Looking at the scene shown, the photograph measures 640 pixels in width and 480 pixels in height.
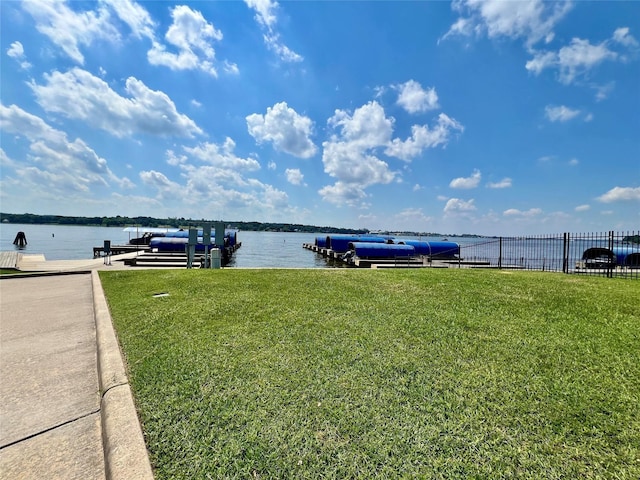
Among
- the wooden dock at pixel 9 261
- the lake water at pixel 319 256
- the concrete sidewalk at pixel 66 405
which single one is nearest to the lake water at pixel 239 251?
the lake water at pixel 319 256

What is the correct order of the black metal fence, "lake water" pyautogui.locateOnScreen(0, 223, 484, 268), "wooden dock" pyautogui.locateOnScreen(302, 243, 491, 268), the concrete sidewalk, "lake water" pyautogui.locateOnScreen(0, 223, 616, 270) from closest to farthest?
the concrete sidewalk, the black metal fence, "lake water" pyautogui.locateOnScreen(0, 223, 616, 270), "wooden dock" pyautogui.locateOnScreen(302, 243, 491, 268), "lake water" pyautogui.locateOnScreen(0, 223, 484, 268)

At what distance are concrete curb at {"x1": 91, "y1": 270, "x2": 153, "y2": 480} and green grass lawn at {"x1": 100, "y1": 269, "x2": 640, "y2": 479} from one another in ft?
0.28

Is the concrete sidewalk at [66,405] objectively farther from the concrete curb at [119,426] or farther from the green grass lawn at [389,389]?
the green grass lawn at [389,389]

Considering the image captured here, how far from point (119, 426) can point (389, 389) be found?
231 centimetres

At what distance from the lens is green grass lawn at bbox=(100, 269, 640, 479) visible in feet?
6.90

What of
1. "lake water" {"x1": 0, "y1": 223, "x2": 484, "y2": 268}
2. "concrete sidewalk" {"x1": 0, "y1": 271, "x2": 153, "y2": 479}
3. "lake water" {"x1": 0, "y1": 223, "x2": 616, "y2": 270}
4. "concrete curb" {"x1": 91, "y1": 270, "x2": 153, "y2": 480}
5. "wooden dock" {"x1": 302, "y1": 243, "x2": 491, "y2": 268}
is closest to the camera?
"concrete curb" {"x1": 91, "y1": 270, "x2": 153, "y2": 480}

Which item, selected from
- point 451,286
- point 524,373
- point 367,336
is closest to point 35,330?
point 367,336

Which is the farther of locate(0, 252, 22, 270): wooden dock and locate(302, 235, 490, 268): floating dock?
locate(302, 235, 490, 268): floating dock

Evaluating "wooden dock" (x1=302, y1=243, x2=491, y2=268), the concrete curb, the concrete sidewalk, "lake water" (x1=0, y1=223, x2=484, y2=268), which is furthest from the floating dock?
the concrete curb

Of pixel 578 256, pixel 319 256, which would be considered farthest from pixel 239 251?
pixel 578 256

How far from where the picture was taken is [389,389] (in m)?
2.96

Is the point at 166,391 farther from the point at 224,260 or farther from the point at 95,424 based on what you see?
the point at 224,260

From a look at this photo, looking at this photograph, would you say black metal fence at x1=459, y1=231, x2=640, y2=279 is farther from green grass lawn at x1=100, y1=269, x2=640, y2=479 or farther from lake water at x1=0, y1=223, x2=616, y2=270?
green grass lawn at x1=100, y1=269, x2=640, y2=479

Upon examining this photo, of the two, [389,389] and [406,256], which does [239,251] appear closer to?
[406,256]
